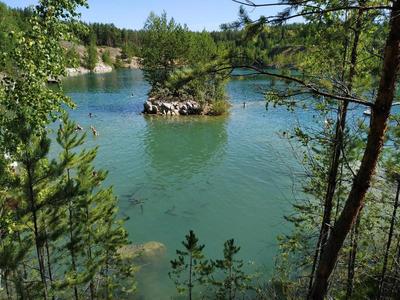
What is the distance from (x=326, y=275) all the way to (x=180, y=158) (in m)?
26.4

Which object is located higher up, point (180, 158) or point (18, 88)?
point (18, 88)

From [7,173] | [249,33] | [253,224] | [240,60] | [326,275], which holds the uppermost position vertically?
[249,33]

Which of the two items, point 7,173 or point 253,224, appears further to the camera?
point 253,224

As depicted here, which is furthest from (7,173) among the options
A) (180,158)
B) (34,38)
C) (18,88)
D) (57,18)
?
(180,158)

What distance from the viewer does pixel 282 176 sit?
88.3ft

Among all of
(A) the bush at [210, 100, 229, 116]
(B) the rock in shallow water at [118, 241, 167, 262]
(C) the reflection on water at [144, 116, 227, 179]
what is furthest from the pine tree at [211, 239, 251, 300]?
(A) the bush at [210, 100, 229, 116]

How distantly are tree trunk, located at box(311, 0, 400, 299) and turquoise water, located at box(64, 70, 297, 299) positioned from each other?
7.12 feet

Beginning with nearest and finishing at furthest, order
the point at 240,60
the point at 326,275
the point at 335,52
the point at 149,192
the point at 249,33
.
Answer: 1. the point at 249,33
2. the point at 240,60
3. the point at 326,275
4. the point at 335,52
5. the point at 149,192

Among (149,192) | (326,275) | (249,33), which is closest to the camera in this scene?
(249,33)

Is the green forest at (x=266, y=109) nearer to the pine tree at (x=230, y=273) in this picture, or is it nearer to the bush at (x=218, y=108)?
the pine tree at (x=230, y=273)

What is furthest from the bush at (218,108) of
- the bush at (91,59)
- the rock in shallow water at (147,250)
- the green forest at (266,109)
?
the bush at (91,59)

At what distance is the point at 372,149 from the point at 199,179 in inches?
871

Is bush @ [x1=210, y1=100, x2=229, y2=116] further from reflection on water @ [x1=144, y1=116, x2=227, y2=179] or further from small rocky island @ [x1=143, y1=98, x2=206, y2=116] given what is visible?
reflection on water @ [x1=144, y1=116, x2=227, y2=179]

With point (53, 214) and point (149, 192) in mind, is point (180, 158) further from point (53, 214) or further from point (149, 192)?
point (53, 214)
